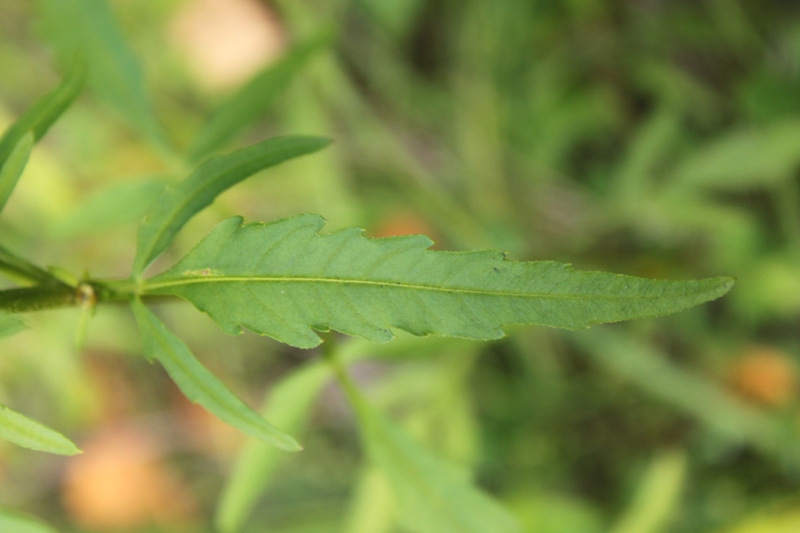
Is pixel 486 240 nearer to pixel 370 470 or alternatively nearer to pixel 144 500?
pixel 370 470

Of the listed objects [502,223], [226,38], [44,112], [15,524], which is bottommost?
[15,524]

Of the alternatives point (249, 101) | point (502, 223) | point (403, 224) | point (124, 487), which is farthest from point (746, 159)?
point (124, 487)

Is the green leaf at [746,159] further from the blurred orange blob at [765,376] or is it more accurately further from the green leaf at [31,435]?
the green leaf at [31,435]

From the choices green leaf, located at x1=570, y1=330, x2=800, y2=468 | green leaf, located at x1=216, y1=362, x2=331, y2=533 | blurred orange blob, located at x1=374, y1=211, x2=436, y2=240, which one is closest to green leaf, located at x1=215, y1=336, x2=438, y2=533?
green leaf, located at x1=216, y1=362, x2=331, y2=533

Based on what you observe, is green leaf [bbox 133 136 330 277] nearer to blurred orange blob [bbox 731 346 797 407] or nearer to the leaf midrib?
the leaf midrib

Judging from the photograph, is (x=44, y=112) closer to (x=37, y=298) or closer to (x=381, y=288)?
(x=37, y=298)

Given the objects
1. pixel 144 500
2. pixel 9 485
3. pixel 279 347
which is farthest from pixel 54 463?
pixel 279 347
